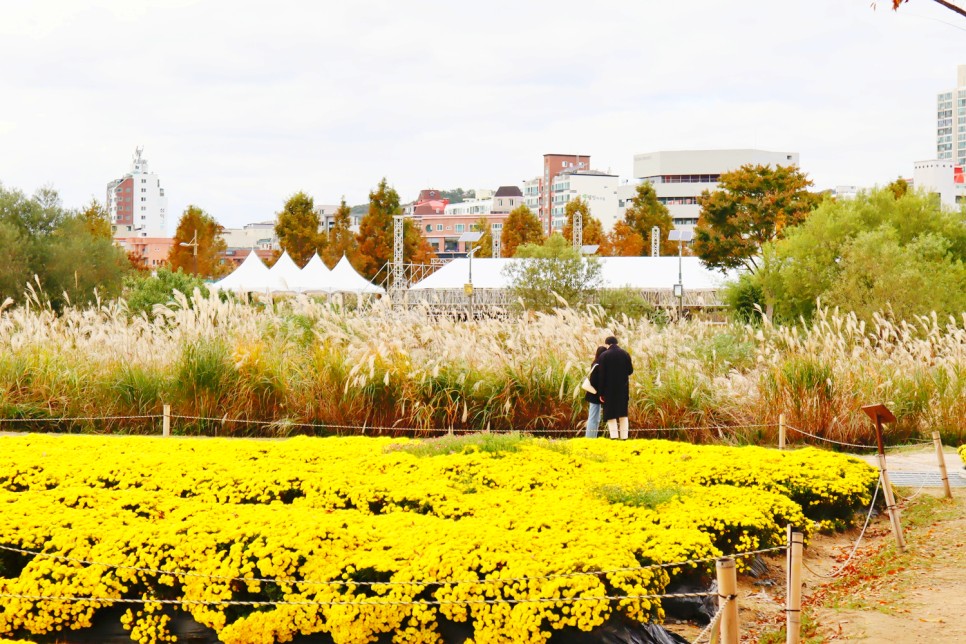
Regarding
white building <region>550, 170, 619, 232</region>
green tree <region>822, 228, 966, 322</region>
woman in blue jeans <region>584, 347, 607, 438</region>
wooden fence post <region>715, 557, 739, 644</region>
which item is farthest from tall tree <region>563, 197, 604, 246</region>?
wooden fence post <region>715, 557, 739, 644</region>

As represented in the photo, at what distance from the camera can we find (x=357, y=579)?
5156mm

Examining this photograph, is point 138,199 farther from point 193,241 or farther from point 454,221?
point 193,241

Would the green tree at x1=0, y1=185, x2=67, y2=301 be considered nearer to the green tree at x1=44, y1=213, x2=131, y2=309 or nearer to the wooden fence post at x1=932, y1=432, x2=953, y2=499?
the green tree at x1=44, y1=213, x2=131, y2=309

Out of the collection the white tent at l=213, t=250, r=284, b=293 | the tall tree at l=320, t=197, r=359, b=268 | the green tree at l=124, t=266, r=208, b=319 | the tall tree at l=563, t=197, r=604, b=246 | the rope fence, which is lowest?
the rope fence

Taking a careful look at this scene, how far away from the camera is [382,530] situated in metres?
5.79

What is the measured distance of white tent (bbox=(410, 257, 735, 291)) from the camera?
3416 cm

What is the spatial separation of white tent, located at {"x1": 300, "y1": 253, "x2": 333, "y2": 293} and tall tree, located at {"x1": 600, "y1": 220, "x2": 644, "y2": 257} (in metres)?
29.4

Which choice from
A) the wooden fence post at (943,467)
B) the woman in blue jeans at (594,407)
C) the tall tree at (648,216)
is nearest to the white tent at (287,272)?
the woman in blue jeans at (594,407)

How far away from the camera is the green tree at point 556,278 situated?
3177 cm

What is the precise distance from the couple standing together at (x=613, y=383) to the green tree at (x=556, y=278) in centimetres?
2009

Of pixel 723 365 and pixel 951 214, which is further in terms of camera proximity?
pixel 951 214

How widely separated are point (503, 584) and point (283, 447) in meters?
4.13

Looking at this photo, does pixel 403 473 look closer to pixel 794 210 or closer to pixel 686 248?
pixel 794 210

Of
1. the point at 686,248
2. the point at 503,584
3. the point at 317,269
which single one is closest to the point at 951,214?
the point at 317,269
